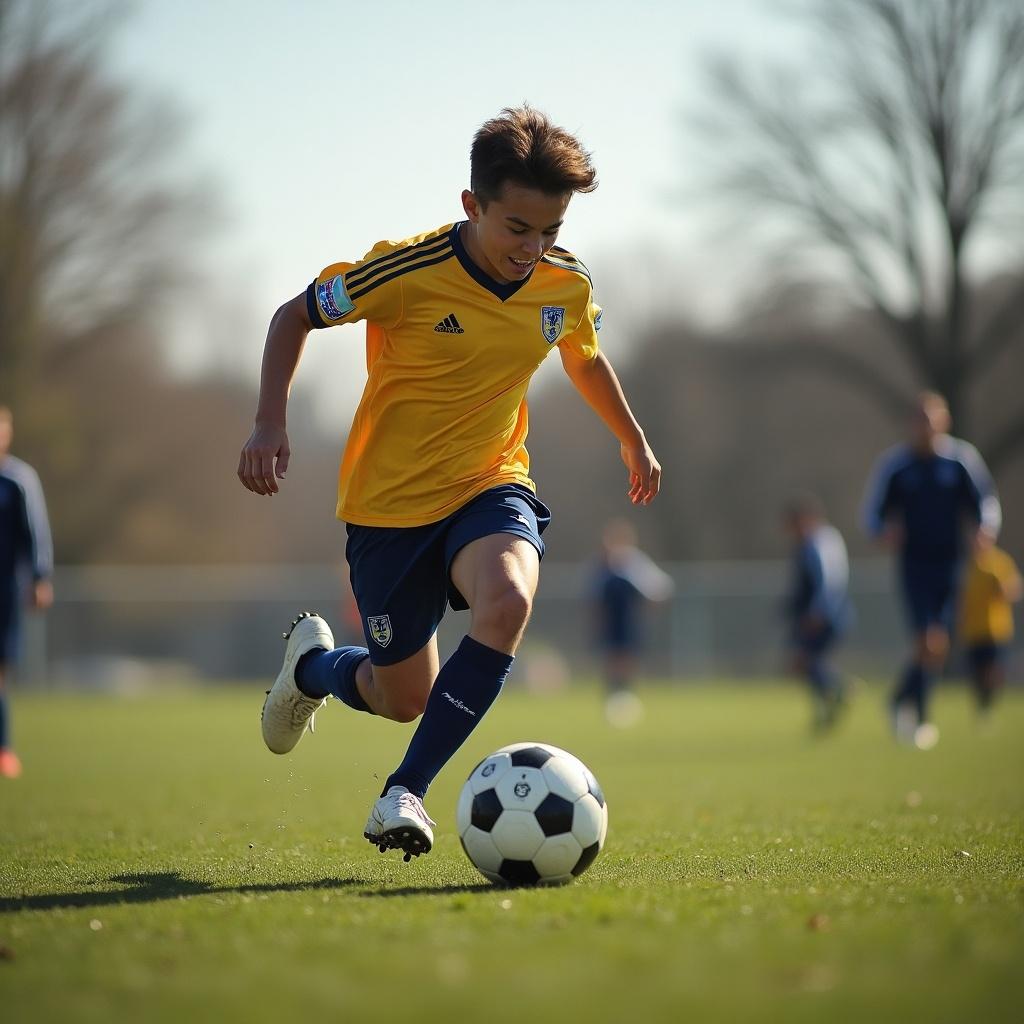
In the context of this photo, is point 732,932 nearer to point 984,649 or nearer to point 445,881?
point 445,881

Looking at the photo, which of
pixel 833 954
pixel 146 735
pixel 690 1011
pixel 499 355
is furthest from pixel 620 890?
pixel 146 735

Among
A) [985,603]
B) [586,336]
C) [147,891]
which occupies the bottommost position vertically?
[147,891]

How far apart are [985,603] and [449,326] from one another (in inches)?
531

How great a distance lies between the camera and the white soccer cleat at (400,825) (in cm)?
436

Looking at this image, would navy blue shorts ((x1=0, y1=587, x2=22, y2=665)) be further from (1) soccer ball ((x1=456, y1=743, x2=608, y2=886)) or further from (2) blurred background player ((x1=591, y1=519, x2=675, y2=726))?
(2) blurred background player ((x1=591, y1=519, x2=675, y2=726))

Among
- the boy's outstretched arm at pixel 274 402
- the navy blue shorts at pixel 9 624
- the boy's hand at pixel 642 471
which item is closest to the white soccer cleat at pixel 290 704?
the boy's outstretched arm at pixel 274 402

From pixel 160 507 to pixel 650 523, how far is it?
16.0 meters

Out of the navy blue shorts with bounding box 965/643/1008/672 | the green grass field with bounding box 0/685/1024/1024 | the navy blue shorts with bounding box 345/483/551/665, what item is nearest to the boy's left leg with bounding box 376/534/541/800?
the navy blue shorts with bounding box 345/483/551/665

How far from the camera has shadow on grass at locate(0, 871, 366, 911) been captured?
4137 mm

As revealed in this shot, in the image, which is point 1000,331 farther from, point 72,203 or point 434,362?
point 434,362

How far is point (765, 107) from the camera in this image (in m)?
28.2

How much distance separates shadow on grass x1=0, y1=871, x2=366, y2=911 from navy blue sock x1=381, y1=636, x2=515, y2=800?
0.48 m

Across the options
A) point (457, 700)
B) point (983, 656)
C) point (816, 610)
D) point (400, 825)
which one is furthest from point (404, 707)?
point (983, 656)

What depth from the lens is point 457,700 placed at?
15.5 feet
